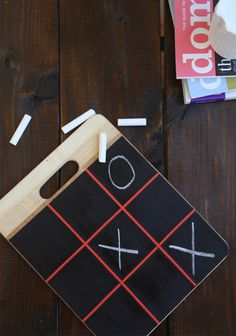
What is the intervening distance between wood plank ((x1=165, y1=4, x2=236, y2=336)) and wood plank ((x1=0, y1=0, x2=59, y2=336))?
18cm

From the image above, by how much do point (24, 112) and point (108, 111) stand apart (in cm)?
13

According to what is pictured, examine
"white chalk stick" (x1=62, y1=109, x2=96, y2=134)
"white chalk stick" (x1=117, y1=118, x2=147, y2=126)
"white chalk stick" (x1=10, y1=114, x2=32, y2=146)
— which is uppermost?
"white chalk stick" (x1=10, y1=114, x2=32, y2=146)

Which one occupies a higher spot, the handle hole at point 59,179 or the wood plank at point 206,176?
the handle hole at point 59,179

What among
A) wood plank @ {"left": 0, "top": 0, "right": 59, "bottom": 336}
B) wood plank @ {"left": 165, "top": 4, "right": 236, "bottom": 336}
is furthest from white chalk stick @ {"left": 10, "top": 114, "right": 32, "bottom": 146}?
wood plank @ {"left": 165, "top": 4, "right": 236, "bottom": 336}

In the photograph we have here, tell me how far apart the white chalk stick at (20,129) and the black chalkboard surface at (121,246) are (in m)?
0.11

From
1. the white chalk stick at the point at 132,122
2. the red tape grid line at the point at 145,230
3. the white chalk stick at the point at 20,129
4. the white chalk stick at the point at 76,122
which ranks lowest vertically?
the red tape grid line at the point at 145,230

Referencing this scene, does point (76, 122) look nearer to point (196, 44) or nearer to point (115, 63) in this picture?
point (115, 63)

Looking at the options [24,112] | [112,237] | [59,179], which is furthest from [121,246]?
[24,112]

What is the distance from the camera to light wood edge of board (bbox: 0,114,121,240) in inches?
27.5

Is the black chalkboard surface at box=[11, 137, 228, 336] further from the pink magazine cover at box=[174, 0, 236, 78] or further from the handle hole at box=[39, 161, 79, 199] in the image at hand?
the pink magazine cover at box=[174, 0, 236, 78]

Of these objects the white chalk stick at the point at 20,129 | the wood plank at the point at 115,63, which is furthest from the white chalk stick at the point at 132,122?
the white chalk stick at the point at 20,129

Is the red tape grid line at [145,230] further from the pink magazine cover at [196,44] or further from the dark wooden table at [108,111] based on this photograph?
the pink magazine cover at [196,44]

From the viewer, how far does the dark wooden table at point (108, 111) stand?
0.70 meters

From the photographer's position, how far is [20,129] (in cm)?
72
